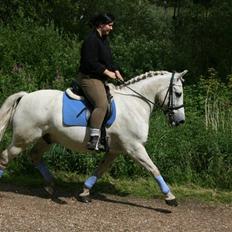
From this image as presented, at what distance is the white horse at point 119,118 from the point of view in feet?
25.8

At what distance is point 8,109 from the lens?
Answer: 8234 millimetres

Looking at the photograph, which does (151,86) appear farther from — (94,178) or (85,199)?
(85,199)

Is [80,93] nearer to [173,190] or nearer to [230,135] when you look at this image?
[173,190]

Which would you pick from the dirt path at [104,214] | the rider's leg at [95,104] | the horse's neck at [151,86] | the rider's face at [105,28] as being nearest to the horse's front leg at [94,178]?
the dirt path at [104,214]

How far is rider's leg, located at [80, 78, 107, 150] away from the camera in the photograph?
25.2 feet

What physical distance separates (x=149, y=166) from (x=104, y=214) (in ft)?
2.95

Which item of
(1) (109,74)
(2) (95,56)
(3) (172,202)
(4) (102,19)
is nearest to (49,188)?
(3) (172,202)

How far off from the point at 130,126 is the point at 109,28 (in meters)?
1.37

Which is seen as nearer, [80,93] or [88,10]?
[80,93]

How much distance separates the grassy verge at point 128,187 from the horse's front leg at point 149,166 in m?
0.74

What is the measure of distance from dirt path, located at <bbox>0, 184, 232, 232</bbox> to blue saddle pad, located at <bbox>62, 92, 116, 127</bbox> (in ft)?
3.76

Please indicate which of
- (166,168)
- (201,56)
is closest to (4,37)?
(201,56)

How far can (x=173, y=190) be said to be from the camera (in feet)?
29.4

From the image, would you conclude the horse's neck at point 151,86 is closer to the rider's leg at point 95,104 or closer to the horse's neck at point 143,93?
the horse's neck at point 143,93
